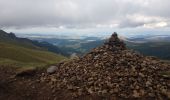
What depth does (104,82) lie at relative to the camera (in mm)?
36656

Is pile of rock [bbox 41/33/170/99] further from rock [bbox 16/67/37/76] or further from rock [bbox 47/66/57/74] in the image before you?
rock [bbox 16/67/37/76]

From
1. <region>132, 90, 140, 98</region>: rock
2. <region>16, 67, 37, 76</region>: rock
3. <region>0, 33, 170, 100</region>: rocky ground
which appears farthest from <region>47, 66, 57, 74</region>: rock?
<region>132, 90, 140, 98</region>: rock

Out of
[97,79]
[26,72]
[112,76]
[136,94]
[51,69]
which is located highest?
[51,69]

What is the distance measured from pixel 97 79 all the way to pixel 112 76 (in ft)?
6.60

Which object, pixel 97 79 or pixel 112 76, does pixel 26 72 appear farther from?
pixel 112 76

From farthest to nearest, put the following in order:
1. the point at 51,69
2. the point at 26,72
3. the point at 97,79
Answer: the point at 26,72 < the point at 51,69 < the point at 97,79

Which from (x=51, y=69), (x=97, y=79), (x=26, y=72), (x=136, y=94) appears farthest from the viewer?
(x=26, y=72)

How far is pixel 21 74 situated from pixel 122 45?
55.6ft

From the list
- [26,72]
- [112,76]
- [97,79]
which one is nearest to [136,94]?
[112,76]

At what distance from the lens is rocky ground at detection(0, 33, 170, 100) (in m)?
34.9

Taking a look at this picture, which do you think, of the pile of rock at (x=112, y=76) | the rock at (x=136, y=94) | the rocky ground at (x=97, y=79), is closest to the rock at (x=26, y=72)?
the rocky ground at (x=97, y=79)

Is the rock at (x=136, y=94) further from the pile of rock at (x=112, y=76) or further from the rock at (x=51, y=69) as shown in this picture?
the rock at (x=51, y=69)

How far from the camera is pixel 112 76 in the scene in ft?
124

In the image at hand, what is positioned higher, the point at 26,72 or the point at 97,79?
the point at 26,72
